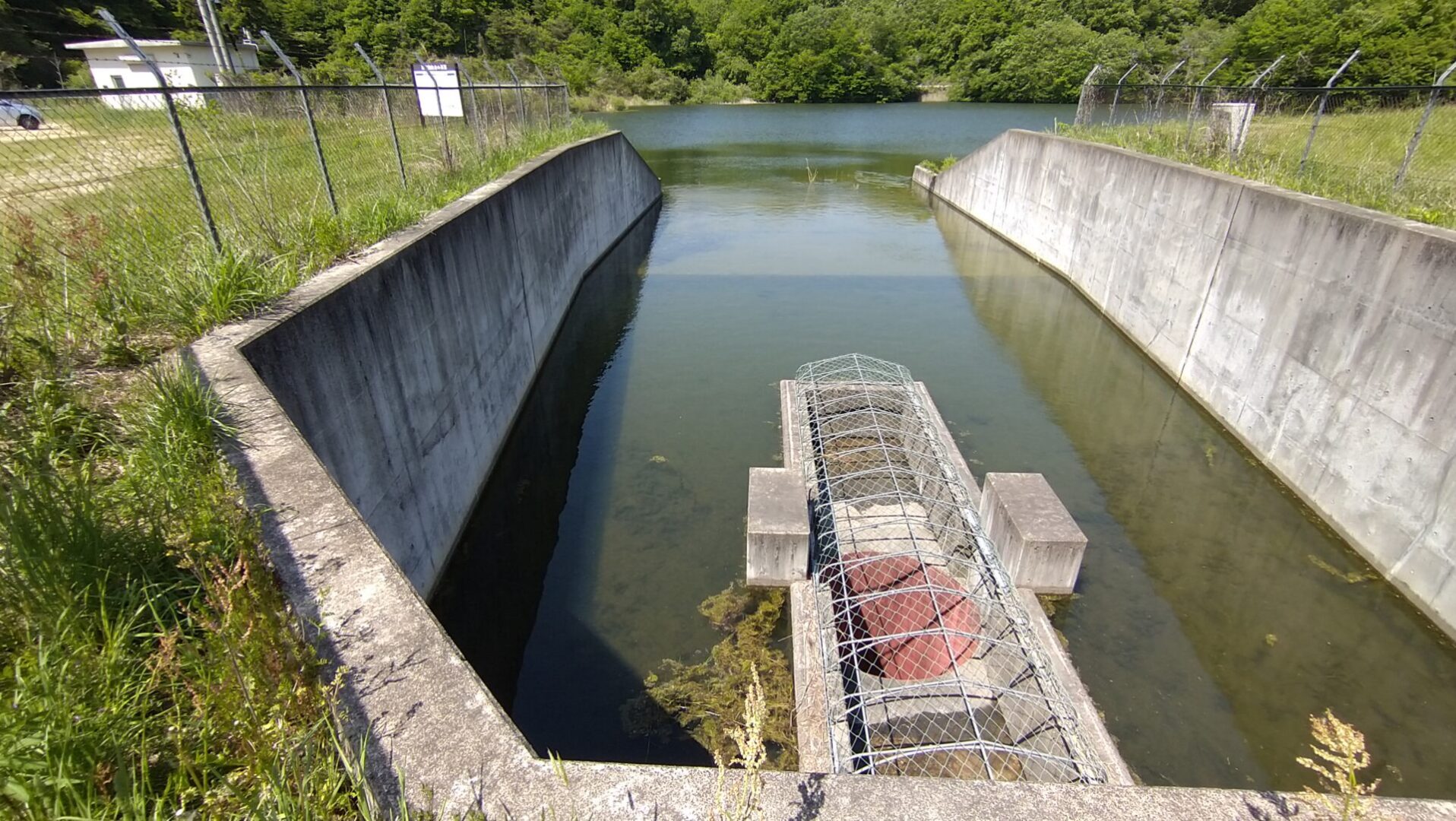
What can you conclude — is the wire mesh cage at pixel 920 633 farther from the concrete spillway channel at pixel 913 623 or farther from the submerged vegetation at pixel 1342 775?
the submerged vegetation at pixel 1342 775

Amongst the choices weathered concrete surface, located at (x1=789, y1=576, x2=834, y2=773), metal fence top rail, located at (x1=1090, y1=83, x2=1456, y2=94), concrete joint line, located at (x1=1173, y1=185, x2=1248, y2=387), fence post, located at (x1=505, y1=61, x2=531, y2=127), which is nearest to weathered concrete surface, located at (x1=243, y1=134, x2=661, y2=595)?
weathered concrete surface, located at (x1=789, y1=576, x2=834, y2=773)

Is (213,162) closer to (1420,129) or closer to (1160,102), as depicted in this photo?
(1420,129)

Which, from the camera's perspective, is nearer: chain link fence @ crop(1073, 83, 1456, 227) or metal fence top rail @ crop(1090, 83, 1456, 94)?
metal fence top rail @ crop(1090, 83, 1456, 94)

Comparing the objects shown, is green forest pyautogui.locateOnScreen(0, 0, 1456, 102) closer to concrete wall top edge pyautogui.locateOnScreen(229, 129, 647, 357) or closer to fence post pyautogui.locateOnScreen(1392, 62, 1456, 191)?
fence post pyautogui.locateOnScreen(1392, 62, 1456, 191)

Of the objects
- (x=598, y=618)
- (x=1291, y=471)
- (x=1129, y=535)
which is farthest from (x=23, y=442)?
(x=1291, y=471)

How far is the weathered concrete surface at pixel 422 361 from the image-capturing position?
5.21 m

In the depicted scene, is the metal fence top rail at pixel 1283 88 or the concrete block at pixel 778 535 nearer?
the concrete block at pixel 778 535

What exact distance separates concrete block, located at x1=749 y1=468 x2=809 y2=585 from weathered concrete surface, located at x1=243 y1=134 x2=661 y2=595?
3290 mm

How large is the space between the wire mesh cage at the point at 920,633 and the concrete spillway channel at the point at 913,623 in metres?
0.02

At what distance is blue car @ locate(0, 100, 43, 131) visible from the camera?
5875mm

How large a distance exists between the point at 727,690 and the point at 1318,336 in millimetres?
8454

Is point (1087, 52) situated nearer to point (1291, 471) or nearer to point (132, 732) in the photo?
Answer: point (1291, 471)

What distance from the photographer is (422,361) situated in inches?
275

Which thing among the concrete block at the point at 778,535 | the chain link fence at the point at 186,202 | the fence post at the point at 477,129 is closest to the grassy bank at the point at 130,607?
the chain link fence at the point at 186,202
